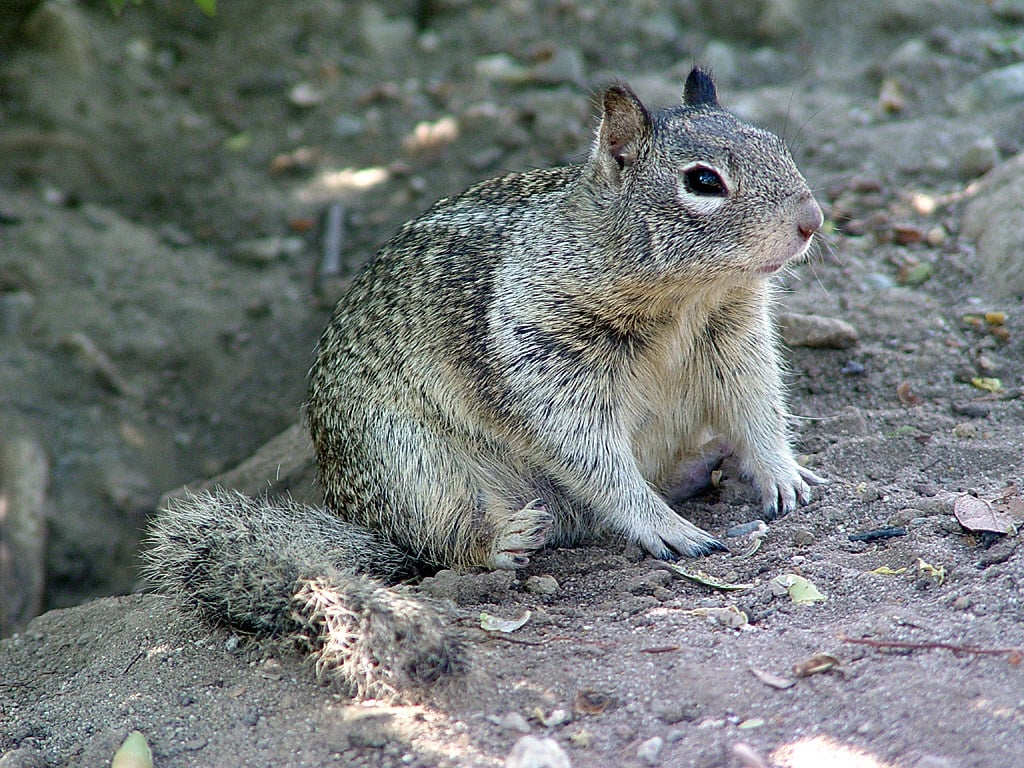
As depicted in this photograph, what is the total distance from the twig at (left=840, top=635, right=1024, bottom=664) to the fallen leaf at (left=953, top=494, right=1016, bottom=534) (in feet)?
2.27

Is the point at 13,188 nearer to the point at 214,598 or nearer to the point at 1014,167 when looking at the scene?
the point at 214,598

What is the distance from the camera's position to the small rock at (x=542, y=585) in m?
4.12

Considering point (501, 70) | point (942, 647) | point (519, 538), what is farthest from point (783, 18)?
point (942, 647)

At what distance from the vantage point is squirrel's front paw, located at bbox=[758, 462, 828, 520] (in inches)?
174

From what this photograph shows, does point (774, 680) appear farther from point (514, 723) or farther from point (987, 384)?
point (987, 384)

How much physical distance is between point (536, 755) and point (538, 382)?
5.64ft

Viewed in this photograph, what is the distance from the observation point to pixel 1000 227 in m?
5.47

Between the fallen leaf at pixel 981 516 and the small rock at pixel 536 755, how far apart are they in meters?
1.78

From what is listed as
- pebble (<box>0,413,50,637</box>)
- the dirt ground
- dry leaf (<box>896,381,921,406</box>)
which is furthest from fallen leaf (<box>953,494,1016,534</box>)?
pebble (<box>0,413,50,637</box>)

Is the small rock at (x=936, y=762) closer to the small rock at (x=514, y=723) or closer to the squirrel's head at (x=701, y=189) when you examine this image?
the small rock at (x=514, y=723)

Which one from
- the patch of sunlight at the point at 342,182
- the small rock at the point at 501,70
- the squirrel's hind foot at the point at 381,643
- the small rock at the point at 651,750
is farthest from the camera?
the small rock at the point at 501,70

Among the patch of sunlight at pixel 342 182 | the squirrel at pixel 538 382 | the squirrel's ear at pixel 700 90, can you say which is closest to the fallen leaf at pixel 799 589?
the squirrel at pixel 538 382

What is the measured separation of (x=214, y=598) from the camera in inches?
153

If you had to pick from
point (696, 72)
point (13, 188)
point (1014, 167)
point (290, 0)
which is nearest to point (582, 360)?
point (696, 72)
